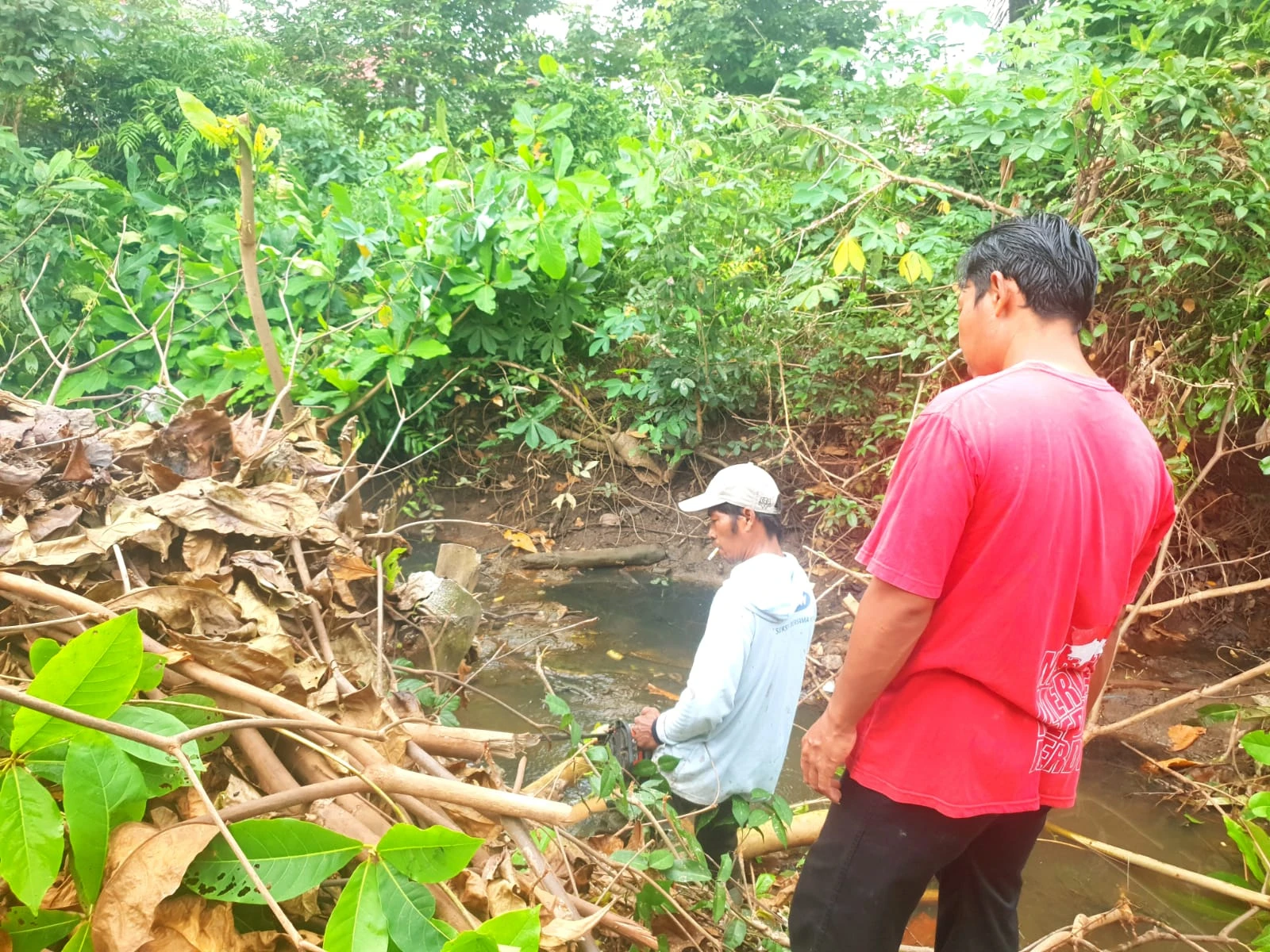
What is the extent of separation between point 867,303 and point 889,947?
4.35m

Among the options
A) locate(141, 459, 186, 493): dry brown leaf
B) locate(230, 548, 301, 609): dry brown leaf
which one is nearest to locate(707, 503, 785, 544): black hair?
locate(230, 548, 301, 609): dry brown leaf

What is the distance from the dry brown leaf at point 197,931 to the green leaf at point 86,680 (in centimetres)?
22

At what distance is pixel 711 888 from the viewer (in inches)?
83.2

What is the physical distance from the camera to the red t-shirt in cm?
147

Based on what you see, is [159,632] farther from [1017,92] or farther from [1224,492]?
[1224,492]

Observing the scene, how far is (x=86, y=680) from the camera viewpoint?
803mm

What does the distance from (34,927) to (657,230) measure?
519cm

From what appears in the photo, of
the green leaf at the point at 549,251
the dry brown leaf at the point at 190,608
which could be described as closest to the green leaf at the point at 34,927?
the dry brown leaf at the point at 190,608

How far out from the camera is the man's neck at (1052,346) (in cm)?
159

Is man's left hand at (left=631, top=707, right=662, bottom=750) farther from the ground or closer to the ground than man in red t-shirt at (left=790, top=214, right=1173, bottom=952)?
closer to the ground

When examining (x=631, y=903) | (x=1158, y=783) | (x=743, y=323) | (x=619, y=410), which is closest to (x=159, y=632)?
(x=631, y=903)

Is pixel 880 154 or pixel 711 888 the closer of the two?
pixel 711 888

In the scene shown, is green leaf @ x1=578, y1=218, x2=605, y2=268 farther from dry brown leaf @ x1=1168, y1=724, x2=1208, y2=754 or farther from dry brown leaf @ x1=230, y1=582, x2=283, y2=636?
dry brown leaf @ x1=230, y1=582, x2=283, y2=636

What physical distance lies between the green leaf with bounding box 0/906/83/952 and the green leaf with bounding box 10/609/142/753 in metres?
0.17
